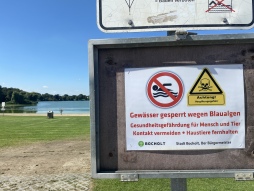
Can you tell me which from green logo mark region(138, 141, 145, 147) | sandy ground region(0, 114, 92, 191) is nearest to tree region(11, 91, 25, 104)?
sandy ground region(0, 114, 92, 191)

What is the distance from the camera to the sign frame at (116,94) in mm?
2033

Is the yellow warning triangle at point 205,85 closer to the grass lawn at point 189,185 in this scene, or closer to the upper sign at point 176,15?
the upper sign at point 176,15

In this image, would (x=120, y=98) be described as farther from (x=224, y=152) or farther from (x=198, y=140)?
(x=224, y=152)

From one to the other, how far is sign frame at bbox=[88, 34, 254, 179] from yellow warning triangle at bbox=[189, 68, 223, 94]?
95mm

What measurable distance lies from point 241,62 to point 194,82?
1.11 feet

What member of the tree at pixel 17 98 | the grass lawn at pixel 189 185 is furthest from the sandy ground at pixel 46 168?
the tree at pixel 17 98

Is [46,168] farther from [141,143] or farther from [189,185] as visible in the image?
[141,143]

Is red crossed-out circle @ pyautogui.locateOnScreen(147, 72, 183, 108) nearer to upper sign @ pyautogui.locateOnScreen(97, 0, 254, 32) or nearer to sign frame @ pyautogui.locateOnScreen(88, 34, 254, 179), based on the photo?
sign frame @ pyautogui.locateOnScreen(88, 34, 254, 179)

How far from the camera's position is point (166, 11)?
2.09 meters

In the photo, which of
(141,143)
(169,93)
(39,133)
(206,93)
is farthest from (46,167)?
(39,133)

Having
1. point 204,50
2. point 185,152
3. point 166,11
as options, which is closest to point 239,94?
point 204,50

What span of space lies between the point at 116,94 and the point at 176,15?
670 mm

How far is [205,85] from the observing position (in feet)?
6.76

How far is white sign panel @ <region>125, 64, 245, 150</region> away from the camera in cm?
205
